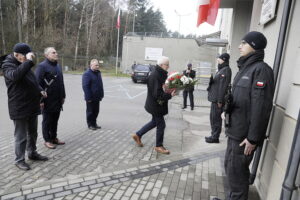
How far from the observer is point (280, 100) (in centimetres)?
276

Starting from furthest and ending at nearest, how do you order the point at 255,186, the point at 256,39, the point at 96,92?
the point at 96,92 → the point at 255,186 → the point at 256,39

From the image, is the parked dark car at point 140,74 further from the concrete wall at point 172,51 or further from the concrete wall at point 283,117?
the concrete wall at point 283,117

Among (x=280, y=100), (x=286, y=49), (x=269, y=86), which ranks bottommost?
(x=280, y=100)

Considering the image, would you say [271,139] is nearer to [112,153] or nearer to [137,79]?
[112,153]

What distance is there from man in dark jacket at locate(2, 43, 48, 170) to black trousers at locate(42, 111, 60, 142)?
0.64 meters

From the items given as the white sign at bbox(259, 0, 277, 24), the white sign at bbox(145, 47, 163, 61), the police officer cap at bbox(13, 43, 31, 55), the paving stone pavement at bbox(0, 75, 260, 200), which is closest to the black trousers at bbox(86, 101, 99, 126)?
the paving stone pavement at bbox(0, 75, 260, 200)

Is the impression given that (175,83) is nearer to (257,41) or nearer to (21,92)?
(257,41)

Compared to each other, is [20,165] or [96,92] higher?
[96,92]

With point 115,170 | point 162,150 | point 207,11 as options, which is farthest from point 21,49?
point 207,11

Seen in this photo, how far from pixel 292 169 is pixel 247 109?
27.4 inches

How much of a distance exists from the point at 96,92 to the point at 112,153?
1.78m

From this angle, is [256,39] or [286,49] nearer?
[256,39]

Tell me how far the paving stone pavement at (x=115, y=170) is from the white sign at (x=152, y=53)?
1040 inches

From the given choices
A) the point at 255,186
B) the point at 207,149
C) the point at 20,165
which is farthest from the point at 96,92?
the point at 255,186
